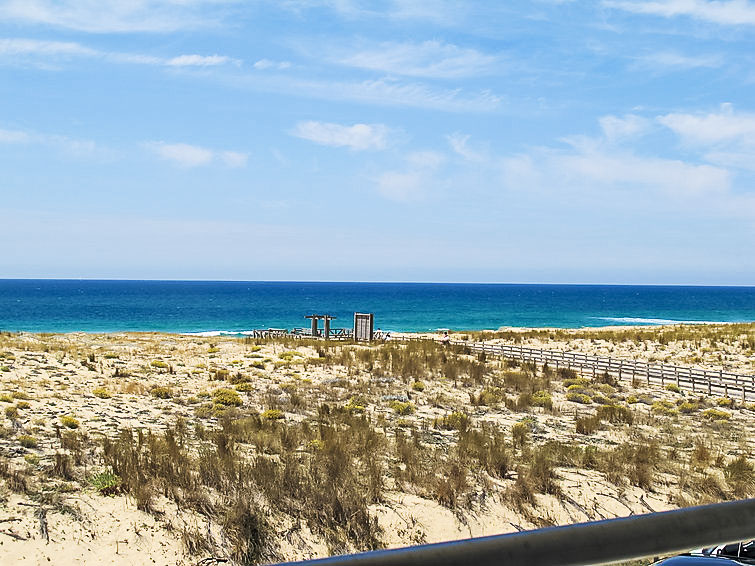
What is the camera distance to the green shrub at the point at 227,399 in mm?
19913

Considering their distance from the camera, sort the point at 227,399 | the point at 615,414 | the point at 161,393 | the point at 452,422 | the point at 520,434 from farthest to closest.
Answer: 1. the point at 161,393
2. the point at 227,399
3. the point at 615,414
4. the point at 452,422
5. the point at 520,434

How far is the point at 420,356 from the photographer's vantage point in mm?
32500

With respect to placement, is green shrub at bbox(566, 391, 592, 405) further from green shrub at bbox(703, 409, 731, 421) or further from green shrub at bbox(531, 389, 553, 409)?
green shrub at bbox(703, 409, 731, 421)

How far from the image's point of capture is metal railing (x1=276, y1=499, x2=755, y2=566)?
1.23 m

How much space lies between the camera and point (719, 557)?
258cm

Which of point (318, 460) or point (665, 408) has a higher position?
point (318, 460)

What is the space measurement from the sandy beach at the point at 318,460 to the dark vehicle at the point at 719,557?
7570 millimetres

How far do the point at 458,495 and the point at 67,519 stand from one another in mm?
→ 6378

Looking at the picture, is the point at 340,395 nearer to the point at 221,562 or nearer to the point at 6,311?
the point at 221,562

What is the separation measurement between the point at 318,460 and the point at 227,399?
8.19 meters

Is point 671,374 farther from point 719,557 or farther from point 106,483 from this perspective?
point 719,557

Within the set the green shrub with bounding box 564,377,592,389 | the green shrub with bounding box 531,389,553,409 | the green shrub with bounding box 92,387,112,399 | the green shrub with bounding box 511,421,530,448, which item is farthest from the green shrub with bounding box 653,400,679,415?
the green shrub with bounding box 92,387,112,399

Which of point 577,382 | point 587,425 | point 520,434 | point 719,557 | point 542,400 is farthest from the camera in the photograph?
point 577,382

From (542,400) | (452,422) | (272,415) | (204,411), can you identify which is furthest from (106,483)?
(542,400)
